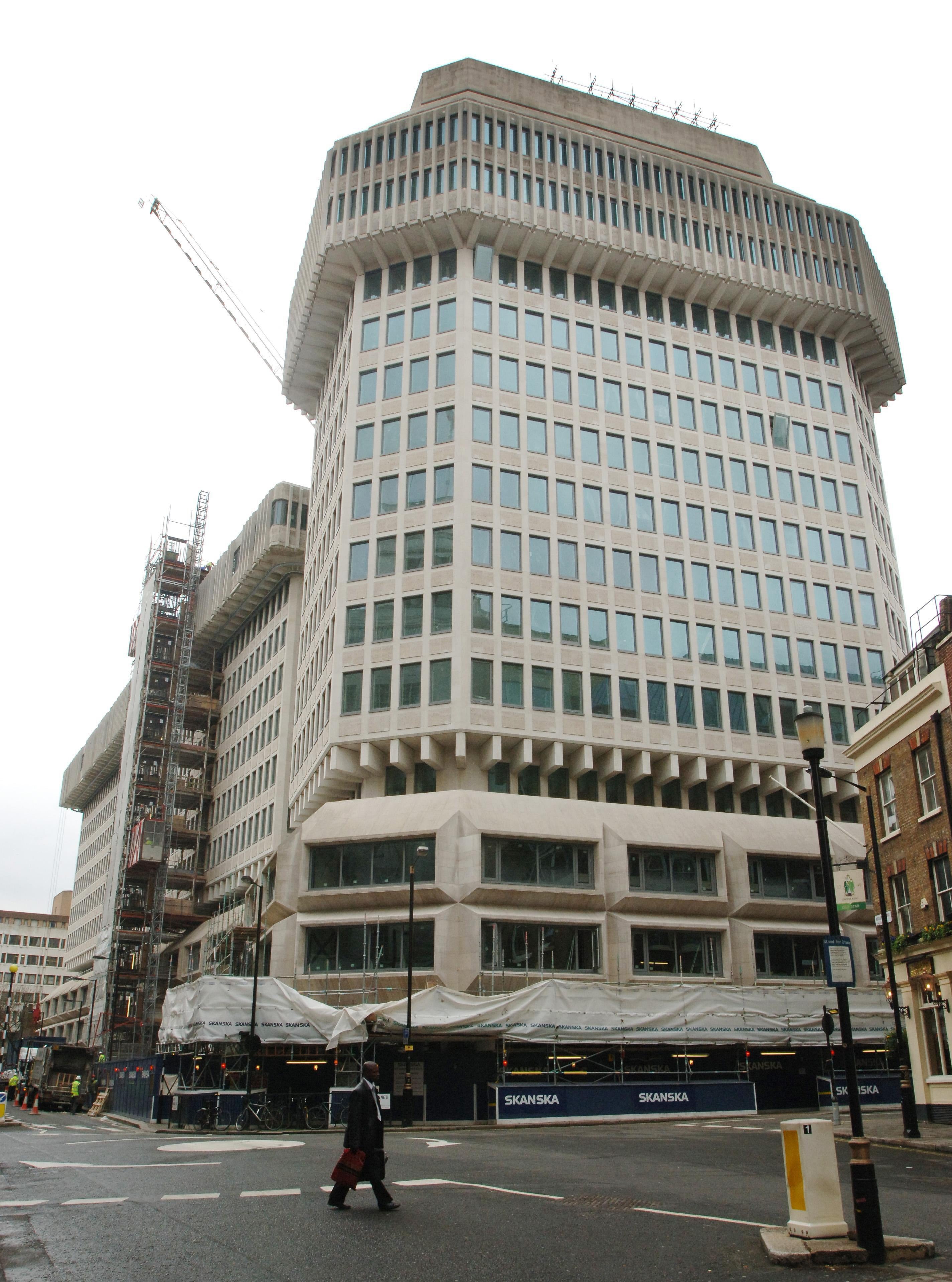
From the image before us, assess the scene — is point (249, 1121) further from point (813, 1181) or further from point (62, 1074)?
point (62, 1074)

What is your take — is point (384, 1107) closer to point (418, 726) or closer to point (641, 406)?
point (418, 726)

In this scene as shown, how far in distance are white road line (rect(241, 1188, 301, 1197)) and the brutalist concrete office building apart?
28489mm

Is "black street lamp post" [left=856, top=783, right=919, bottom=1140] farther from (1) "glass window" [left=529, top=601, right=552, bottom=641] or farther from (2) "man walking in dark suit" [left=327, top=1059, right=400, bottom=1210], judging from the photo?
(1) "glass window" [left=529, top=601, right=552, bottom=641]

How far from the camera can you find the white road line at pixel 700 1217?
10.9m

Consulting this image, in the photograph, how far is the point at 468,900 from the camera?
4228cm

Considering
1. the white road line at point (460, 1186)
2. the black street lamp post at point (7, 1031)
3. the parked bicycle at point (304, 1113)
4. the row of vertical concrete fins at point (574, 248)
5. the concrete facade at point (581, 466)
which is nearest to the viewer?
the white road line at point (460, 1186)

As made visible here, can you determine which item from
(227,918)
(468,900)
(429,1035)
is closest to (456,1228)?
(429,1035)

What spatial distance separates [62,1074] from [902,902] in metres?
43.9

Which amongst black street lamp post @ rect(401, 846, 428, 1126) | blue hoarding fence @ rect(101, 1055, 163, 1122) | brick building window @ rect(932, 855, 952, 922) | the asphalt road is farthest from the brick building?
blue hoarding fence @ rect(101, 1055, 163, 1122)

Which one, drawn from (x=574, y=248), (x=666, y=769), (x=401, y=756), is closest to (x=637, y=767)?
(x=666, y=769)

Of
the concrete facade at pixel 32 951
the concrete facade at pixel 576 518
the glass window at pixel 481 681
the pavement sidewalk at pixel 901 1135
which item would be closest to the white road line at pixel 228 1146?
the pavement sidewalk at pixel 901 1135

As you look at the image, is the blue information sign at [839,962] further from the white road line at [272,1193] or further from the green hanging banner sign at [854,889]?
the green hanging banner sign at [854,889]

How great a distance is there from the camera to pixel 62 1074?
2144 inches

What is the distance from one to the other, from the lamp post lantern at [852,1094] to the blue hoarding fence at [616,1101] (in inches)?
811
